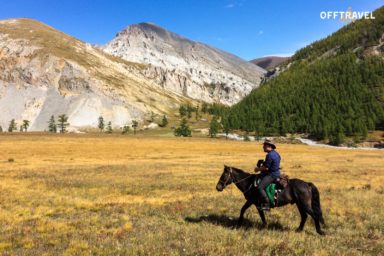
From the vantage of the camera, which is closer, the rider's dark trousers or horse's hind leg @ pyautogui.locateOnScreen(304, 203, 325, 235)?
horse's hind leg @ pyautogui.locateOnScreen(304, 203, 325, 235)

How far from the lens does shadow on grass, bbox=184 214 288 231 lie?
1551 centimetres

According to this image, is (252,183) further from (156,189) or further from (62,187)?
(62,187)

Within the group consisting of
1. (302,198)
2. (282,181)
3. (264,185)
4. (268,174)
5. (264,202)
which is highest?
(268,174)

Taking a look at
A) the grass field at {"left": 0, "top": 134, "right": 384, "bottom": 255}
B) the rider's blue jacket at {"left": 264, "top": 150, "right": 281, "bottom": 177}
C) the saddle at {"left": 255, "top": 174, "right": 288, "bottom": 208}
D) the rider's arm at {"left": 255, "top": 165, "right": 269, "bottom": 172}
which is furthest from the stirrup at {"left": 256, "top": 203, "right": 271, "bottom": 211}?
the rider's arm at {"left": 255, "top": 165, "right": 269, "bottom": 172}

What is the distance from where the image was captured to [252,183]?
15.5 metres

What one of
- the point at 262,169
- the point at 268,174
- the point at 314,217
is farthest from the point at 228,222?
the point at 314,217

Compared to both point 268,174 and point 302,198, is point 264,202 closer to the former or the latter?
point 268,174

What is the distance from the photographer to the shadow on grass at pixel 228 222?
1551cm

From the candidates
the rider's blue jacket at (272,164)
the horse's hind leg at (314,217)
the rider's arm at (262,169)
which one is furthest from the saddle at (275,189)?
the horse's hind leg at (314,217)

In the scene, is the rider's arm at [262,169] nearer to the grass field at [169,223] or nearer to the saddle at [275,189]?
Answer: the saddle at [275,189]

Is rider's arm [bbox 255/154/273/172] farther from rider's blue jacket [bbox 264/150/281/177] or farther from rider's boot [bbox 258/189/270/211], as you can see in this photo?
rider's boot [bbox 258/189/270/211]

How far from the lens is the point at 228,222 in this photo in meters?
16.4

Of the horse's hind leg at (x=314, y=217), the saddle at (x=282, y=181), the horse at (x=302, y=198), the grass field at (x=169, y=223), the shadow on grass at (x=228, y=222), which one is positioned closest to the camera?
the grass field at (x=169, y=223)

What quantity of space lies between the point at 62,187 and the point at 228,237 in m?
19.7
